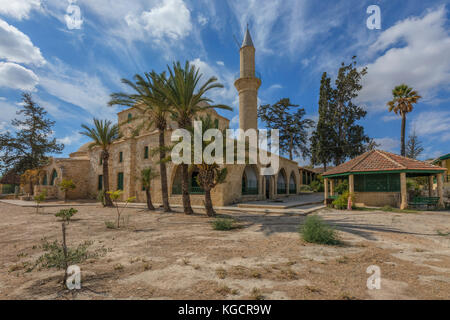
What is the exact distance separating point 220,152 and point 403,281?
29.2 ft

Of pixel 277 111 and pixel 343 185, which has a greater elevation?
pixel 277 111

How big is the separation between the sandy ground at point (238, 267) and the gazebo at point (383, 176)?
8288 mm

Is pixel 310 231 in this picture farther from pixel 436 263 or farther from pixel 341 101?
pixel 341 101

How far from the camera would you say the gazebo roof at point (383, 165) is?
1429cm

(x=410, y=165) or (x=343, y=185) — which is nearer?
(x=410, y=165)

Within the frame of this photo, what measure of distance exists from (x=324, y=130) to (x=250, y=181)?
1866cm

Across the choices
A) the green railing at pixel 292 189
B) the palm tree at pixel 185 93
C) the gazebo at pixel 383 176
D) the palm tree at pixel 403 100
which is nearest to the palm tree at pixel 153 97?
the palm tree at pixel 185 93

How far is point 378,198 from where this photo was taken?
52.2 ft

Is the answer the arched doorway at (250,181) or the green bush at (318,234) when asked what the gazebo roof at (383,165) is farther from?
the green bush at (318,234)

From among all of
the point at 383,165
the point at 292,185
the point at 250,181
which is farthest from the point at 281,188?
the point at 383,165

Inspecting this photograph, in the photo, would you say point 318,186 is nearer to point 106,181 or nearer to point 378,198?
point 378,198

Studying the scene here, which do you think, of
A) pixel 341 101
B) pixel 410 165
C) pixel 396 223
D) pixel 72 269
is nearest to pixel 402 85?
pixel 341 101

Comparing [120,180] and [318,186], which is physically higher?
[120,180]

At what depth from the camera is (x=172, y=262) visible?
4.87 m
